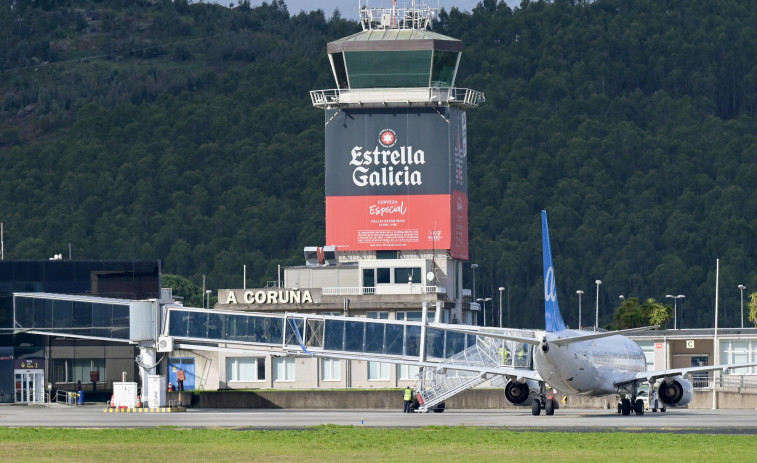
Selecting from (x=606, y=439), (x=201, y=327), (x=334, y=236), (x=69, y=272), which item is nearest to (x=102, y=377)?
(x=69, y=272)

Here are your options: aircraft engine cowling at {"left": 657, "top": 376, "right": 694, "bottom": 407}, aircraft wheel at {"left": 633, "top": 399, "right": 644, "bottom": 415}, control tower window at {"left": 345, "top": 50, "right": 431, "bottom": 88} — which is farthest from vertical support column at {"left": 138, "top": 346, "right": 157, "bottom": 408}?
control tower window at {"left": 345, "top": 50, "right": 431, "bottom": 88}

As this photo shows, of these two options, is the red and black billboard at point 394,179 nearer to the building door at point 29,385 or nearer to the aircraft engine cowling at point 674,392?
the building door at point 29,385

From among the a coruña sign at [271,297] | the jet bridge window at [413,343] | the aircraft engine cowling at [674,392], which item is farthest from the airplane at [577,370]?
the a coruña sign at [271,297]

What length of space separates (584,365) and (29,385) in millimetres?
50341

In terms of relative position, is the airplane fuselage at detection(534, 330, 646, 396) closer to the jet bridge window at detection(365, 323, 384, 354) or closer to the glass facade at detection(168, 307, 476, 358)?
the glass facade at detection(168, 307, 476, 358)

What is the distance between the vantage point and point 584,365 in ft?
240

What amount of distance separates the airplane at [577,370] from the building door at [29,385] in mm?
44139

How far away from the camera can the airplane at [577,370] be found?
70.9 meters

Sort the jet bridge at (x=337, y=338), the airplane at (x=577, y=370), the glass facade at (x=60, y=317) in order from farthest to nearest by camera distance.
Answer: the glass facade at (x=60, y=317) < the jet bridge at (x=337, y=338) < the airplane at (x=577, y=370)

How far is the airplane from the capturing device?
2793 inches

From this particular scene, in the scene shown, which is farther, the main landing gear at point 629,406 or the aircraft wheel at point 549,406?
the main landing gear at point 629,406

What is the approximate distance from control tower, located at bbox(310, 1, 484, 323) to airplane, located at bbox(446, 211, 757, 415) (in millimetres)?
55290

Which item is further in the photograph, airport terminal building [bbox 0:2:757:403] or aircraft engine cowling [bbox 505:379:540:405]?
airport terminal building [bbox 0:2:757:403]

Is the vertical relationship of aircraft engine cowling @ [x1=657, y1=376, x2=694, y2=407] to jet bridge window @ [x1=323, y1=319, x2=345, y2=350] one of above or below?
below
